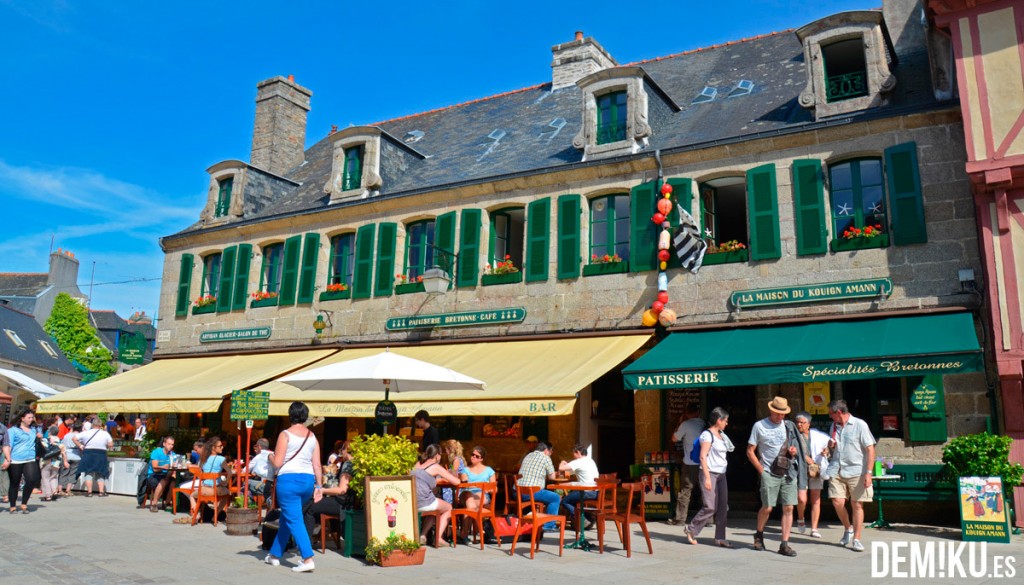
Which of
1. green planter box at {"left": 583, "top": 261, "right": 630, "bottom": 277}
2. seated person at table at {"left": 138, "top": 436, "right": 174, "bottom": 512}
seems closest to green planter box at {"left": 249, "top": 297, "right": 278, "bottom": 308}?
seated person at table at {"left": 138, "top": 436, "right": 174, "bottom": 512}

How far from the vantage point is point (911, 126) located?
1088cm

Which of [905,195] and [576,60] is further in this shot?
[576,60]

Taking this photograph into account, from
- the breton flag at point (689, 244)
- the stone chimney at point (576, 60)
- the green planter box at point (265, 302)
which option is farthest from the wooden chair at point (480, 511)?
the stone chimney at point (576, 60)

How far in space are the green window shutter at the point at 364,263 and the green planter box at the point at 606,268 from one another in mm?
4376

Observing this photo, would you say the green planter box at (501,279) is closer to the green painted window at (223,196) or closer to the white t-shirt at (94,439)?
the white t-shirt at (94,439)

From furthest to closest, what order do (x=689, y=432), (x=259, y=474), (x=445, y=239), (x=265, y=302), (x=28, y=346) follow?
(x=28, y=346) < (x=265, y=302) < (x=445, y=239) < (x=689, y=432) < (x=259, y=474)

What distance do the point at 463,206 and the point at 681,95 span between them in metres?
4.61

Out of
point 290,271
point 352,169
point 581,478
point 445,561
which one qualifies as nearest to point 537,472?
point 581,478

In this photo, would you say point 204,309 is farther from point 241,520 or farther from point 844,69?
point 844,69

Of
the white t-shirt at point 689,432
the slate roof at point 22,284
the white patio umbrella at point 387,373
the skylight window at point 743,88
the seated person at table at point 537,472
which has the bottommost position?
the seated person at table at point 537,472

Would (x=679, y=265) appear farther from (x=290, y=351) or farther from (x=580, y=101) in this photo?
(x=290, y=351)

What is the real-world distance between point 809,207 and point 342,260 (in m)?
8.75

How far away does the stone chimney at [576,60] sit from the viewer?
57.3ft

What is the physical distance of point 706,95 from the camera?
48.0 ft
